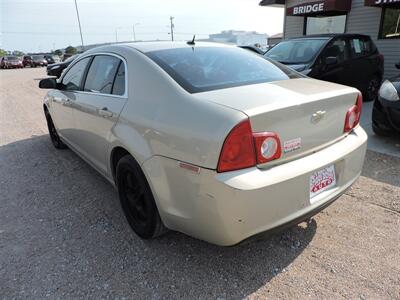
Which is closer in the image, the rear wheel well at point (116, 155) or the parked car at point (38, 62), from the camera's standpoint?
the rear wheel well at point (116, 155)

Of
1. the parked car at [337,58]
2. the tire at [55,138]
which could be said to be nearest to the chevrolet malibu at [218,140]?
the tire at [55,138]

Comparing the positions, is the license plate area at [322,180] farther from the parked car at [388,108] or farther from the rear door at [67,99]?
the parked car at [388,108]

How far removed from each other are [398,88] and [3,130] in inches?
277

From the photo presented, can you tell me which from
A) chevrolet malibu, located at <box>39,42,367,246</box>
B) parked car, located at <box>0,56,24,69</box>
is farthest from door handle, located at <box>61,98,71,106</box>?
parked car, located at <box>0,56,24,69</box>

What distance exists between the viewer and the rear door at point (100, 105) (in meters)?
2.90

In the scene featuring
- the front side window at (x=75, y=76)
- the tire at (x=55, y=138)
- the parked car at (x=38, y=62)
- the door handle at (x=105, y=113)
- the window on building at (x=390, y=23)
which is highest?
the window on building at (x=390, y=23)

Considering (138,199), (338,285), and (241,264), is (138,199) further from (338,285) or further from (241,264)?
(338,285)

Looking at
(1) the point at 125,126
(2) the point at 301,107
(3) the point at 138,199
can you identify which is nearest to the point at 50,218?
(3) the point at 138,199

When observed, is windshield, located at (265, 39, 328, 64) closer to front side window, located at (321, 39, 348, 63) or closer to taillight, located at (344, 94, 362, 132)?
front side window, located at (321, 39, 348, 63)

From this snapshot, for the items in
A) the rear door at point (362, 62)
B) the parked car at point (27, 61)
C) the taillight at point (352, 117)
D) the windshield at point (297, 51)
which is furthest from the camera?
the parked car at point (27, 61)

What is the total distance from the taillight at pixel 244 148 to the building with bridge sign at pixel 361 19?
10.1m

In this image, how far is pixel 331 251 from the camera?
8.60 ft

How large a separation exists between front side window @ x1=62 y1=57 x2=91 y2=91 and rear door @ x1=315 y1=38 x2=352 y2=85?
15.3 feet

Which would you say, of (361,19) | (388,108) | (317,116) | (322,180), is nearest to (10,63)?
(361,19)
